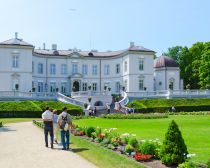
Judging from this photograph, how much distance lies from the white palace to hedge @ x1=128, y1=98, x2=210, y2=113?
11.3 metres

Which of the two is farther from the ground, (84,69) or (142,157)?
(84,69)

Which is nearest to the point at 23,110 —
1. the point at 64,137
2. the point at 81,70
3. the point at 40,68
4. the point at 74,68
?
the point at 40,68

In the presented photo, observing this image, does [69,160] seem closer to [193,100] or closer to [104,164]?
[104,164]

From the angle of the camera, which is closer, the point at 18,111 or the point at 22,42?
the point at 18,111

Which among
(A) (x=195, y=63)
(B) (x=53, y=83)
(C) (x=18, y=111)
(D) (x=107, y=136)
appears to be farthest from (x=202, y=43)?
(D) (x=107, y=136)

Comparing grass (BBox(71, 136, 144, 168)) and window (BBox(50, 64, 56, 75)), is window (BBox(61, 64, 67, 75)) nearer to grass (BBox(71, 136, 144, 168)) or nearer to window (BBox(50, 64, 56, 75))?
window (BBox(50, 64, 56, 75))

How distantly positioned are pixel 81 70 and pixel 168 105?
2229 centimetres

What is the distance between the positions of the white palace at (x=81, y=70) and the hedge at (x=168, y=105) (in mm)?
11341

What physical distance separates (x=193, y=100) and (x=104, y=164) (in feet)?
142

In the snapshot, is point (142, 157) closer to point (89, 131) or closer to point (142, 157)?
point (142, 157)

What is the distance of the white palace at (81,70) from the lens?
198 feet

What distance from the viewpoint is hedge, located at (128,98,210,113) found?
49.5 metres

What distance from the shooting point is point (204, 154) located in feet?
46.5

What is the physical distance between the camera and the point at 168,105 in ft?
169
